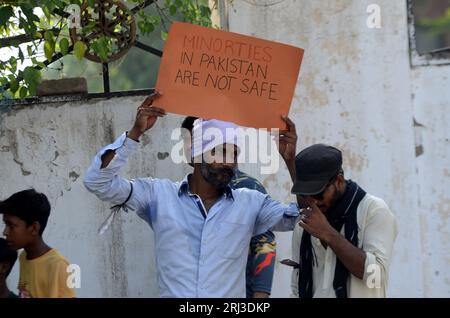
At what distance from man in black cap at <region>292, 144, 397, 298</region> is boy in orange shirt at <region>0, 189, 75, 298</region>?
3.93ft

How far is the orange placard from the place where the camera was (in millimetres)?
4508

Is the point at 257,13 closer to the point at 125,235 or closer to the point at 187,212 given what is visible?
the point at 125,235

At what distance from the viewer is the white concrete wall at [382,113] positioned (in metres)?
6.48

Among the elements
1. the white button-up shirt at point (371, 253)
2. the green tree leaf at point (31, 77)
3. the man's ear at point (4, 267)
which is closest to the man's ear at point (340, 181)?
the white button-up shirt at point (371, 253)

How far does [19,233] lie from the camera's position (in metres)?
4.78

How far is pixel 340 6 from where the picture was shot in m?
6.54

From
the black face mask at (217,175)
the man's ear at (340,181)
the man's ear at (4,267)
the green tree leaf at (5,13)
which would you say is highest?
the green tree leaf at (5,13)

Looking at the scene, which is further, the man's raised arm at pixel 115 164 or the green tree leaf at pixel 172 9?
the green tree leaf at pixel 172 9

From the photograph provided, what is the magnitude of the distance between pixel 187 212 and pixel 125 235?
77.0 inches

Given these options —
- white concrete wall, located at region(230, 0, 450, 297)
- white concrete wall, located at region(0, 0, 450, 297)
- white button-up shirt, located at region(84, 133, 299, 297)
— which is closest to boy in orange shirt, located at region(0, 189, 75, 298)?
white button-up shirt, located at region(84, 133, 299, 297)

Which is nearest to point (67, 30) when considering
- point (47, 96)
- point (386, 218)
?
point (47, 96)

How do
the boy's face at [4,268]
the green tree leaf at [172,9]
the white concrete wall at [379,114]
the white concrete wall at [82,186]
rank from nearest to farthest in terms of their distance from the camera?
the boy's face at [4,268] → the green tree leaf at [172,9] → the white concrete wall at [82,186] → the white concrete wall at [379,114]

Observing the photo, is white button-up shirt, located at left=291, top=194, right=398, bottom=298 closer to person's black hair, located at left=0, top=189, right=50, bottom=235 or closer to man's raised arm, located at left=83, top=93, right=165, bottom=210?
man's raised arm, located at left=83, top=93, right=165, bottom=210

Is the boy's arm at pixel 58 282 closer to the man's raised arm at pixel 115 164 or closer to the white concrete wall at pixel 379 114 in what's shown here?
the man's raised arm at pixel 115 164
